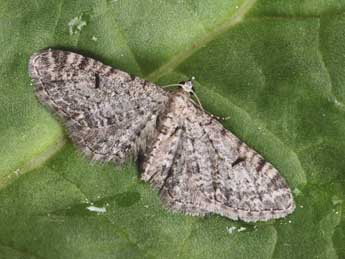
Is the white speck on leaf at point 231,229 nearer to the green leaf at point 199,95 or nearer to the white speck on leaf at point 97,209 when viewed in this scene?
the green leaf at point 199,95

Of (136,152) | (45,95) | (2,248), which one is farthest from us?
(136,152)

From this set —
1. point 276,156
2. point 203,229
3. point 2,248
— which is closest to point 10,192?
point 2,248

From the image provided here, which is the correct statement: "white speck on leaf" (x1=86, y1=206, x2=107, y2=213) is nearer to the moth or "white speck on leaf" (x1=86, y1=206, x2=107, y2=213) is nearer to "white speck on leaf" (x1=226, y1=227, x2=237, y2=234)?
the moth

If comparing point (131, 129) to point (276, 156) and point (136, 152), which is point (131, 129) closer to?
point (136, 152)

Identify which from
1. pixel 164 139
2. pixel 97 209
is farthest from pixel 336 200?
pixel 97 209

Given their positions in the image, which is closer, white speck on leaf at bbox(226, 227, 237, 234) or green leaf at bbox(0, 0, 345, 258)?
green leaf at bbox(0, 0, 345, 258)

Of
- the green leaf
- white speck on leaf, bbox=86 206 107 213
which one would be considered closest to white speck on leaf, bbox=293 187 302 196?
the green leaf
